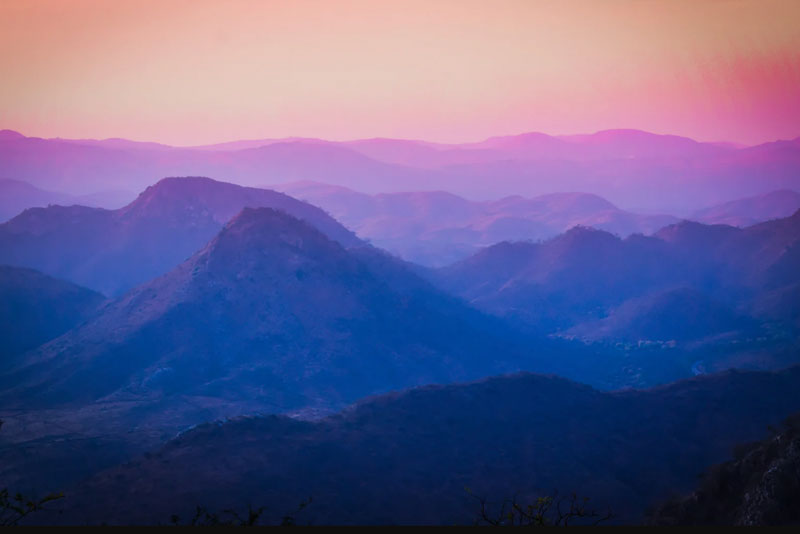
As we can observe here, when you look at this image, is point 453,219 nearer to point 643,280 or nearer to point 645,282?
point 643,280

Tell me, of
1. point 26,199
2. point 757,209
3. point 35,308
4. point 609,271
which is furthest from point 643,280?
point 26,199

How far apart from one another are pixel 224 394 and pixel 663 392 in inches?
1062

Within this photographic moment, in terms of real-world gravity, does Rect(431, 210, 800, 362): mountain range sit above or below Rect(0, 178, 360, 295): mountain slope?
below

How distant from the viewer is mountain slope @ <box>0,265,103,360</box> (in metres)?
56.1

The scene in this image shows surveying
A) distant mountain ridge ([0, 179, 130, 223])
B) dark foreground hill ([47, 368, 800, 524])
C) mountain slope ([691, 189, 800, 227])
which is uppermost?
distant mountain ridge ([0, 179, 130, 223])

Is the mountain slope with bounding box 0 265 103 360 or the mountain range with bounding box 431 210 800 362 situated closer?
the mountain slope with bounding box 0 265 103 360

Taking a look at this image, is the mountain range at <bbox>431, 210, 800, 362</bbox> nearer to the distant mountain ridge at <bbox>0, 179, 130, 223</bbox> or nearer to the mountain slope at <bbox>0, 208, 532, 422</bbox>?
the mountain slope at <bbox>0, 208, 532, 422</bbox>

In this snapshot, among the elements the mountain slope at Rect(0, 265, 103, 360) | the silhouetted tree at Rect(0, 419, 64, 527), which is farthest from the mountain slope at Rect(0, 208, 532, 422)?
the silhouetted tree at Rect(0, 419, 64, 527)

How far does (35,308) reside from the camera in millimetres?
59312

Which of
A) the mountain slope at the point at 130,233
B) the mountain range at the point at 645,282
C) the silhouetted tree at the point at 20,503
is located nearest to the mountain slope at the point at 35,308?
the mountain slope at the point at 130,233

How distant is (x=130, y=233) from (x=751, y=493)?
7590 cm

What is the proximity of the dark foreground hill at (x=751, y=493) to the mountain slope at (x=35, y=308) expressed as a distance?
47837 millimetres

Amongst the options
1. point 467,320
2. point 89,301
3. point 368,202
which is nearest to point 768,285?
point 467,320

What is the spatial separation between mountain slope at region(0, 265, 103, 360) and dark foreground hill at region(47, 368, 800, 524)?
3021cm
